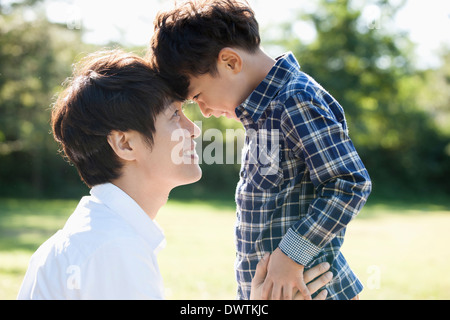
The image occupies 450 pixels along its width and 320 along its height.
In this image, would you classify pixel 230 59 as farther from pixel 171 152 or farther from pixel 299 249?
pixel 299 249

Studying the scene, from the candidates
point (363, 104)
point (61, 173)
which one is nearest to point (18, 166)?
point (61, 173)

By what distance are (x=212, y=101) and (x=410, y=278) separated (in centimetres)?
572

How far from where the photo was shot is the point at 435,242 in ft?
34.0

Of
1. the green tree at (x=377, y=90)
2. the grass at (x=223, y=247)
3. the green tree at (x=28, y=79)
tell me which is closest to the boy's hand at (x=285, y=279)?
the grass at (x=223, y=247)

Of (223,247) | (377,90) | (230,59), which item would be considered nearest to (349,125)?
(377,90)

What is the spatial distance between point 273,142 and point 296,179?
0.69 feet

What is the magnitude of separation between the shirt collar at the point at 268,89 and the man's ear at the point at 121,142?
2.07 ft

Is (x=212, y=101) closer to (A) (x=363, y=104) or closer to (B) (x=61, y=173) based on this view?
(B) (x=61, y=173)

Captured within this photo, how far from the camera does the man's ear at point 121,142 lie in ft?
6.89

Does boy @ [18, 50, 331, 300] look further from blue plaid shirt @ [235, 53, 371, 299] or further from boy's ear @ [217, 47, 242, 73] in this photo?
boy's ear @ [217, 47, 242, 73]

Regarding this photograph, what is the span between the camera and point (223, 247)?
9.35 m

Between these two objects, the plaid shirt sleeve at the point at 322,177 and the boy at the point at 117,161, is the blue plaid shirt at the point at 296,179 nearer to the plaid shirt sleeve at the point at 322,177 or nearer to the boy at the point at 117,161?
the plaid shirt sleeve at the point at 322,177

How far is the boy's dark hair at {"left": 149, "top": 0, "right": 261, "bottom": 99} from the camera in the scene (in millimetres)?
2381

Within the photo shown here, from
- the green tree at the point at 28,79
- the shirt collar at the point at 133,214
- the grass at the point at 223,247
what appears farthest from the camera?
the green tree at the point at 28,79
